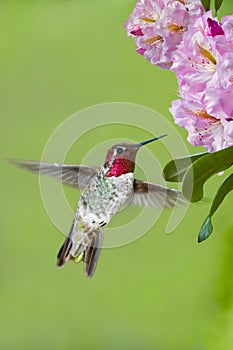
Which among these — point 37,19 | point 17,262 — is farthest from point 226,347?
point 37,19

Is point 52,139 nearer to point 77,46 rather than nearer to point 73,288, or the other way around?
point 77,46

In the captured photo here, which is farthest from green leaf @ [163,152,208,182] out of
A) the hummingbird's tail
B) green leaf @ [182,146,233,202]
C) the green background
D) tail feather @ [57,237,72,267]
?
the green background

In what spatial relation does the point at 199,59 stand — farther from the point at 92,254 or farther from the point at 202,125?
the point at 92,254

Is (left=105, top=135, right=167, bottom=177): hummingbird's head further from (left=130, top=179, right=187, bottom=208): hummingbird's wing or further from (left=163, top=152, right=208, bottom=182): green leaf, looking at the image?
(left=163, top=152, right=208, bottom=182): green leaf

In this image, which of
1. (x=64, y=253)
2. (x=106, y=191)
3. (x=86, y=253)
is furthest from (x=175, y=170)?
(x=64, y=253)

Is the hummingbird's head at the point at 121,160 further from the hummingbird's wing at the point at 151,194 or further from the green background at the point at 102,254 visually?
the green background at the point at 102,254

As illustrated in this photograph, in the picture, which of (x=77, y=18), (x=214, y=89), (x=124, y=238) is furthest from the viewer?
(x=77, y=18)
